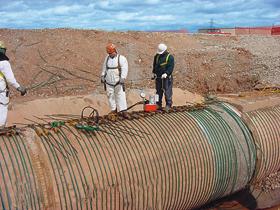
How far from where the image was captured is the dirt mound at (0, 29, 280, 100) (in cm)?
1645

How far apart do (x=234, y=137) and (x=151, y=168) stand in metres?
1.83

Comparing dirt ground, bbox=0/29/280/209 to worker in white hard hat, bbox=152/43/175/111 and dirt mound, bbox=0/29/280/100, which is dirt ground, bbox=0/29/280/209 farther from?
worker in white hard hat, bbox=152/43/175/111

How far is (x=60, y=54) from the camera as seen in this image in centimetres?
1836

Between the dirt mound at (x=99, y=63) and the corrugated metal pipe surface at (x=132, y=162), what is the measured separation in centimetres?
930

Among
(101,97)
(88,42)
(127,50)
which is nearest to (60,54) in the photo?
(88,42)

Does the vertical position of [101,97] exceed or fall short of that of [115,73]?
it falls short

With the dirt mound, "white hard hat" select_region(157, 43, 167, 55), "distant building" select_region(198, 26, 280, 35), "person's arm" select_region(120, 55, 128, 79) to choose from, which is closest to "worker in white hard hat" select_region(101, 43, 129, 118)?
"person's arm" select_region(120, 55, 128, 79)

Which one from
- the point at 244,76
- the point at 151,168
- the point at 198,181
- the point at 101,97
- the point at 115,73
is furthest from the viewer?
the point at 244,76

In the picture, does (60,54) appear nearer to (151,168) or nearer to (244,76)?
(244,76)

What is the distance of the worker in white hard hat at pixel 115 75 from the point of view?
8867 millimetres

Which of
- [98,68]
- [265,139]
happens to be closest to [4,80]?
[265,139]

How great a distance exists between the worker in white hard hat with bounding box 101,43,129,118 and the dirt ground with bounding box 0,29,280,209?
8.95 feet

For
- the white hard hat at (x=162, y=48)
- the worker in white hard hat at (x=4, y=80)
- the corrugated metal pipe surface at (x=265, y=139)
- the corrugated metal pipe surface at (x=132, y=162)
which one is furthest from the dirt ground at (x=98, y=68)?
the corrugated metal pipe surface at (x=132, y=162)

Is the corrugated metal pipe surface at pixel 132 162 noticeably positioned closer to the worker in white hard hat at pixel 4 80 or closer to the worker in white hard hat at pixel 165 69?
the worker in white hard hat at pixel 4 80
